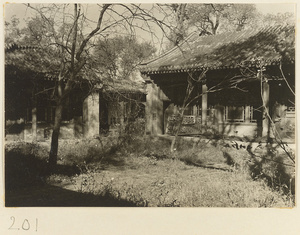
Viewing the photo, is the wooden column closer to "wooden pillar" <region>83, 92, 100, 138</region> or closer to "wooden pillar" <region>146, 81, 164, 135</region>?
"wooden pillar" <region>146, 81, 164, 135</region>

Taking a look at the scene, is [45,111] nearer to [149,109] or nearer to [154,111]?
[149,109]

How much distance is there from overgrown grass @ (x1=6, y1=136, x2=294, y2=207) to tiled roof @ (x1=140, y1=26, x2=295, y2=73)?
2559mm

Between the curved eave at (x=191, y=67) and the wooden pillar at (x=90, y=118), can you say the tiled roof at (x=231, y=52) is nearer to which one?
the curved eave at (x=191, y=67)

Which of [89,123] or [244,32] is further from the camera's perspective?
[89,123]

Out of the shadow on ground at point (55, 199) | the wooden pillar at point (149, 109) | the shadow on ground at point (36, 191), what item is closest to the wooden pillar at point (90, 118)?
the wooden pillar at point (149, 109)

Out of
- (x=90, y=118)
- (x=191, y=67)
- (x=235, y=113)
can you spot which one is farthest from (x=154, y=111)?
(x=235, y=113)

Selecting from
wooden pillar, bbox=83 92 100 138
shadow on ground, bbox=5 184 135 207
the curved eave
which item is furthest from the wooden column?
shadow on ground, bbox=5 184 135 207

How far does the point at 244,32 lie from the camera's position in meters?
12.1

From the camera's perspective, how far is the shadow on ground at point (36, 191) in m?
4.56

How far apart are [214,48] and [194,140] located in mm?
4017

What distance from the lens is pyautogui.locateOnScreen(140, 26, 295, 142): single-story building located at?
964 cm
